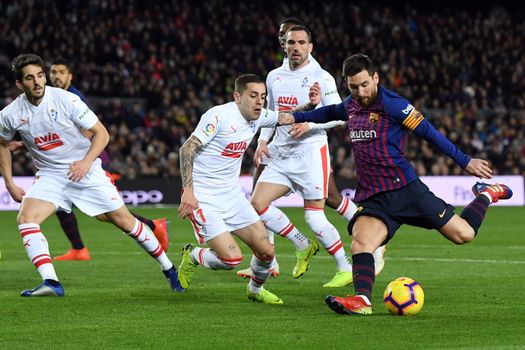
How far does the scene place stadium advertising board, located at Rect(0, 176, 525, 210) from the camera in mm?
24531

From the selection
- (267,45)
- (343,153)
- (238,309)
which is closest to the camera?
(238,309)

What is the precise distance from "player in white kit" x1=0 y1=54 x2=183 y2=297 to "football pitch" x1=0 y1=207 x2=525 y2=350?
18.9 inches

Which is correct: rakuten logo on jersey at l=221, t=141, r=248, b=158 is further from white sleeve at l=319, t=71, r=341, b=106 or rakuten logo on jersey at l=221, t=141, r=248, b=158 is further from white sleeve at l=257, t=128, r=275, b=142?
white sleeve at l=257, t=128, r=275, b=142

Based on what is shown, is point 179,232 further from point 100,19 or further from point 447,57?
point 447,57

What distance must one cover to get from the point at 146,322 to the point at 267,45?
83.3 ft

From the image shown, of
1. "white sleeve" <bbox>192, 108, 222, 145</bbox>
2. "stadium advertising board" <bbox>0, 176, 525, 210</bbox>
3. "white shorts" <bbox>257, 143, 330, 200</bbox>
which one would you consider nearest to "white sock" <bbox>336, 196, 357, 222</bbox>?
"white shorts" <bbox>257, 143, 330, 200</bbox>

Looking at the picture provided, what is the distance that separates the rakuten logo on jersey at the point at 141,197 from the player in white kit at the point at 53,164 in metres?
15.3

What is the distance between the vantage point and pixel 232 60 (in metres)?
31.2

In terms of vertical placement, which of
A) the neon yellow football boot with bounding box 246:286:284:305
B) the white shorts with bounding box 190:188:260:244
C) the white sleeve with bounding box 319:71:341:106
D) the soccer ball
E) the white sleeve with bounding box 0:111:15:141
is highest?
the white sleeve with bounding box 319:71:341:106

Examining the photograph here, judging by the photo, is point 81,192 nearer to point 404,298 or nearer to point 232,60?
point 404,298

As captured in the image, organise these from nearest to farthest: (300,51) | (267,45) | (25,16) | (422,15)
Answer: (300,51) → (25,16) → (267,45) → (422,15)

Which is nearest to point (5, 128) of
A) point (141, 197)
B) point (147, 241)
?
point (147, 241)

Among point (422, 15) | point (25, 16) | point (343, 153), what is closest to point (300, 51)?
point (343, 153)

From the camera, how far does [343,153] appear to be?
26.5m
